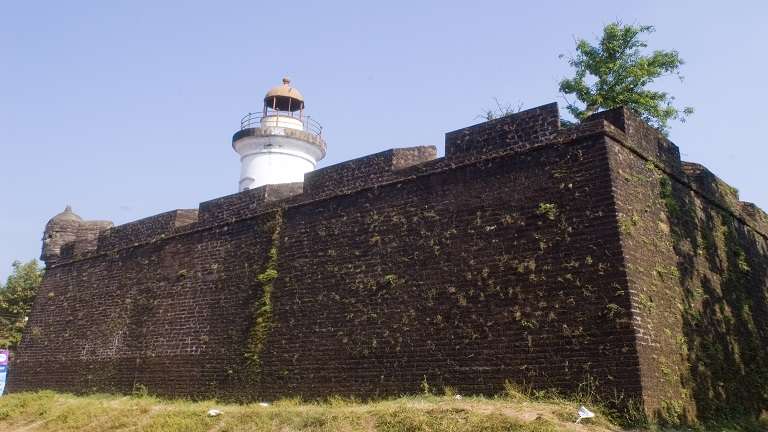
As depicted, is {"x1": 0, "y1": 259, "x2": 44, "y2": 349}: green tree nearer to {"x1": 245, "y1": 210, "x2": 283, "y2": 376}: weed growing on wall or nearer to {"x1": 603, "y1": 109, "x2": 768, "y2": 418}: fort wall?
{"x1": 245, "y1": 210, "x2": 283, "y2": 376}: weed growing on wall

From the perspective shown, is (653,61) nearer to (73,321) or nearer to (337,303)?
(337,303)

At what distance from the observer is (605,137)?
9242 millimetres

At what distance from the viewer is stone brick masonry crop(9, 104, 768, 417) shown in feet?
28.6

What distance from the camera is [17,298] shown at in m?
28.0

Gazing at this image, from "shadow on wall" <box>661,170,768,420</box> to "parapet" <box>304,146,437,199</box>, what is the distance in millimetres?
3828

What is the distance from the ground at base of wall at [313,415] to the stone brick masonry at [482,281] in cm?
36

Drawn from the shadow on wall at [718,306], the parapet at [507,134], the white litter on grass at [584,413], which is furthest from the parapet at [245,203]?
the white litter on grass at [584,413]

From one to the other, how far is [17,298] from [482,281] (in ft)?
80.7

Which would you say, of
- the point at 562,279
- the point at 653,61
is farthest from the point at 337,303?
the point at 653,61

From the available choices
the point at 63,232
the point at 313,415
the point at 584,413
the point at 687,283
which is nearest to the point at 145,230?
the point at 63,232

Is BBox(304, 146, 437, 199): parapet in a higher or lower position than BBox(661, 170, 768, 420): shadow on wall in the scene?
higher

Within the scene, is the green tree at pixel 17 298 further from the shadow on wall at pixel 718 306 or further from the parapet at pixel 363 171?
the shadow on wall at pixel 718 306

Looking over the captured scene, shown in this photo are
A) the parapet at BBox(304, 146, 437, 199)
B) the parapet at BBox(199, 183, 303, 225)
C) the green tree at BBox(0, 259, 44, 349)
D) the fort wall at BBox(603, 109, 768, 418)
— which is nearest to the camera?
the fort wall at BBox(603, 109, 768, 418)

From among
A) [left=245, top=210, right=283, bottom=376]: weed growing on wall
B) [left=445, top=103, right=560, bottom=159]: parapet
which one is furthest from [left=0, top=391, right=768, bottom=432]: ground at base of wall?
[left=445, top=103, right=560, bottom=159]: parapet
